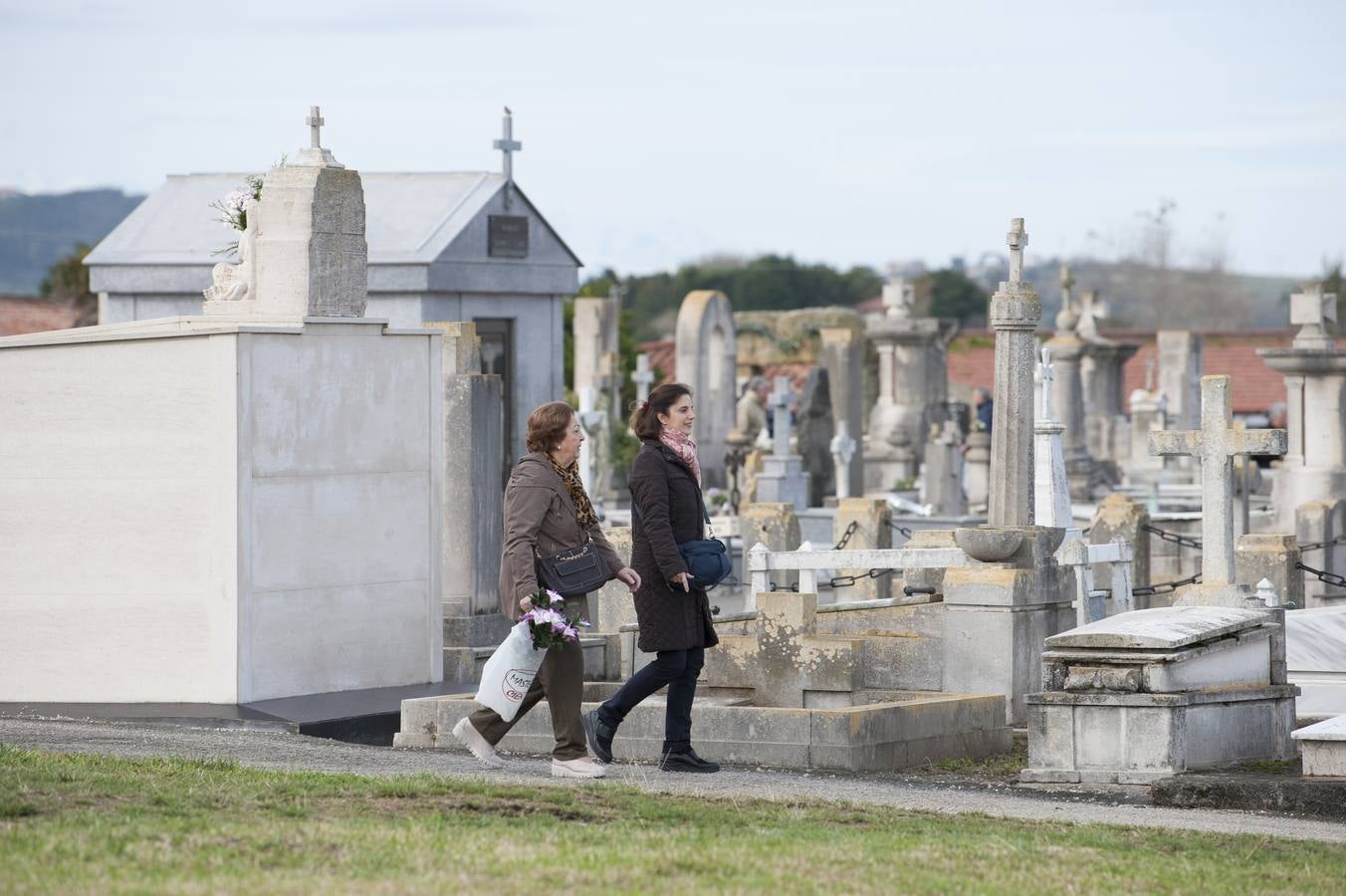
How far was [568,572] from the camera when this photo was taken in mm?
8148

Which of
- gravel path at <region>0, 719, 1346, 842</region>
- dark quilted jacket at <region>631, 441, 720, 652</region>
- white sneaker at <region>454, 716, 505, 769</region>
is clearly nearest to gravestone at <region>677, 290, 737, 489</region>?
gravel path at <region>0, 719, 1346, 842</region>

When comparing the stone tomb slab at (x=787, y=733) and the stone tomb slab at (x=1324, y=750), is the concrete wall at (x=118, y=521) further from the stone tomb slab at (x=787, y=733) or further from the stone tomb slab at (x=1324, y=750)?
the stone tomb slab at (x=1324, y=750)

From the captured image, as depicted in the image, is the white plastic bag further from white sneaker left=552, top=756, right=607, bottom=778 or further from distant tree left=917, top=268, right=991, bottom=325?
distant tree left=917, top=268, right=991, bottom=325

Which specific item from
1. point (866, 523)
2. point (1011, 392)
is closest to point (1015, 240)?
point (1011, 392)

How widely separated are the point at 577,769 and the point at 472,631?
4.01 metres

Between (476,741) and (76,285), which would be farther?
(76,285)

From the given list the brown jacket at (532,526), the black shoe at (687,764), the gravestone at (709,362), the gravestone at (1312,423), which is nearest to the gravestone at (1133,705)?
the black shoe at (687,764)

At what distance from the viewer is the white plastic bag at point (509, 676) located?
8.14m

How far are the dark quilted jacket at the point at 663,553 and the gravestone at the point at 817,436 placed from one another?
2051cm

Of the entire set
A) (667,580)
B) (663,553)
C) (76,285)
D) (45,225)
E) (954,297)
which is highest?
(45,225)

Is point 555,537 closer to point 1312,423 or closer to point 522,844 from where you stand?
point 522,844

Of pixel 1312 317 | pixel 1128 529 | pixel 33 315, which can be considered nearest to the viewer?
pixel 1128 529

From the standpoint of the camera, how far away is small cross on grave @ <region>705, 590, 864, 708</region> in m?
10.1

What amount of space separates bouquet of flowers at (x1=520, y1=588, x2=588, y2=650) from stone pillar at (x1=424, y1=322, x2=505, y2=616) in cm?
431
